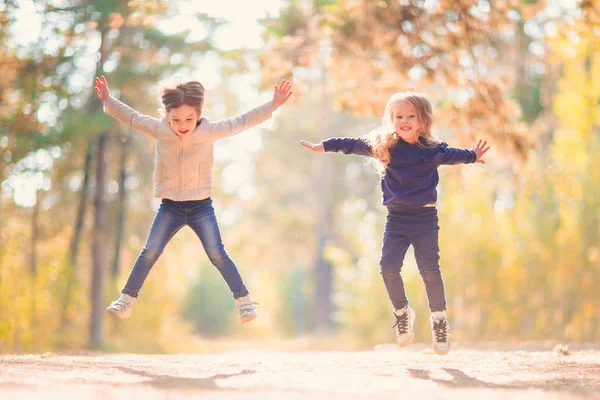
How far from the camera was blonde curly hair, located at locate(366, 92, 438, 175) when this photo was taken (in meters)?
5.61

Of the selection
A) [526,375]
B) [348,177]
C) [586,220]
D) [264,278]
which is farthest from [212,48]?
[264,278]

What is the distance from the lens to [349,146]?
569cm

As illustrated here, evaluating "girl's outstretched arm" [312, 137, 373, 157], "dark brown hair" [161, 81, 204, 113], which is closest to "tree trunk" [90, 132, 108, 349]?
"dark brown hair" [161, 81, 204, 113]

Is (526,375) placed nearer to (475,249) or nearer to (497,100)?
(497,100)

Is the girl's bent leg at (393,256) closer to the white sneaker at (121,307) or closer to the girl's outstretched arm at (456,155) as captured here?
the girl's outstretched arm at (456,155)

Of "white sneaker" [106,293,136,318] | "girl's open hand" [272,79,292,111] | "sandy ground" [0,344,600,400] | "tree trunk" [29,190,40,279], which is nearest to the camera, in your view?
"sandy ground" [0,344,600,400]

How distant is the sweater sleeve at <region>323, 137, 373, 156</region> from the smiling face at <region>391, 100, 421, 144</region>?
0.84 ft

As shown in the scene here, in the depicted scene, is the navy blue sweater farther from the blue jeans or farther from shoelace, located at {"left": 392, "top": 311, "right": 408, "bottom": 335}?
the blue jeans

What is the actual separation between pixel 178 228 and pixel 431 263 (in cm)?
181

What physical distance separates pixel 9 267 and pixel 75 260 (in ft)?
11.4

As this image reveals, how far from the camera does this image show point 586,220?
38.5ft

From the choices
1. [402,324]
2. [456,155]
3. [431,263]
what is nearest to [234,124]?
[456,155]

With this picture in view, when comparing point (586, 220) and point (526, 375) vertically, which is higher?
point (586, 220)

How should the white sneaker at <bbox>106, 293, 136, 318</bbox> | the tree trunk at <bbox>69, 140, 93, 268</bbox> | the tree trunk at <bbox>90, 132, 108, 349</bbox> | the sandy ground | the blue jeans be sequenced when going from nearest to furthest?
the sandy ground < the white sneaker at <bbox>106, 293, 136, 318</bbox> < the blue jeans < the tree trunk at <bbox>90, 132, 108, 349</bbox> < the tree trunk at <bbox>69, 140, 93, 268</bbox>
